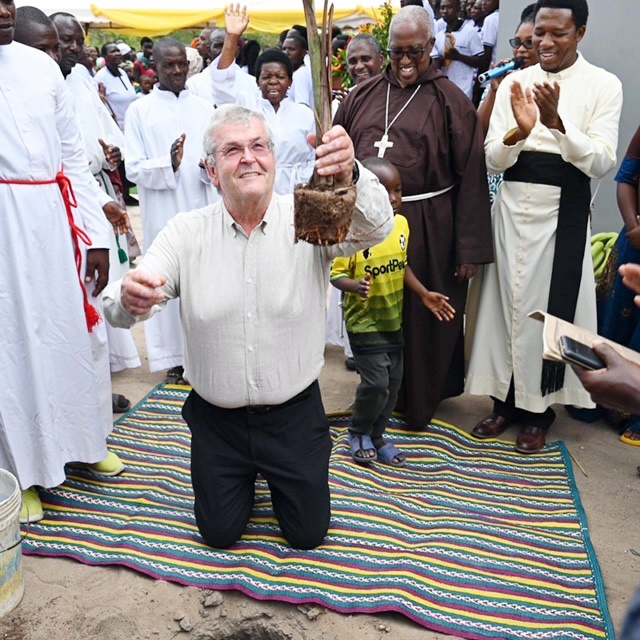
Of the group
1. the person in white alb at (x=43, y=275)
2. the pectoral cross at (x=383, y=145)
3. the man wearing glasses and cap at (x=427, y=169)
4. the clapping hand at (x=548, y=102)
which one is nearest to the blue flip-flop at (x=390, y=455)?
the man wearing glasses and cap at (x=427, y=169)

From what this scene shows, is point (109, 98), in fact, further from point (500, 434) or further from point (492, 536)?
point (492, 536)

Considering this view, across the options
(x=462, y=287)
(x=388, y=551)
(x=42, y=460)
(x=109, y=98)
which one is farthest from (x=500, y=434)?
(x=109, y=98)

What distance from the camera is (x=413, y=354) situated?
14.1ft

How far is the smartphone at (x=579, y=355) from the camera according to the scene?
7.29ft

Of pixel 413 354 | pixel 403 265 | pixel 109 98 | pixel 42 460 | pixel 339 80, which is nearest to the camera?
pixel 42 460

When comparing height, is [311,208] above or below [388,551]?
above

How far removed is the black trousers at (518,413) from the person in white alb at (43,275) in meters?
2.34

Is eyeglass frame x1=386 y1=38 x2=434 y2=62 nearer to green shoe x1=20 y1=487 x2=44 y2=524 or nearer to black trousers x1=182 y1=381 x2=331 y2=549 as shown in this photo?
black trousers x1=182 y1=381 x2=331 y2=549

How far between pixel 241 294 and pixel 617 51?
3848mm

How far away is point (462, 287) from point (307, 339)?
167 centimetres

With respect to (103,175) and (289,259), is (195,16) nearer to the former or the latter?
(103,175)

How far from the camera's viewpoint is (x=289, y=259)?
2930mm

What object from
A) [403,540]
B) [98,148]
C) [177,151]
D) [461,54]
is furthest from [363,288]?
[461,54]

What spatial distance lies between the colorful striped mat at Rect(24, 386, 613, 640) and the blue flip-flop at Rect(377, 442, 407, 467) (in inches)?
1.9
